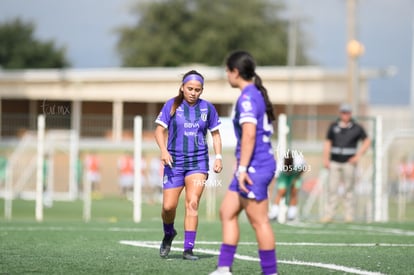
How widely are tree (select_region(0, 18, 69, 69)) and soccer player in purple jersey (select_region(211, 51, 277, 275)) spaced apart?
7394 centimetres

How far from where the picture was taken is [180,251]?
40.0 feet

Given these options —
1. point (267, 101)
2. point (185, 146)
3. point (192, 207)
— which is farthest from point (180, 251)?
point (267, 101)

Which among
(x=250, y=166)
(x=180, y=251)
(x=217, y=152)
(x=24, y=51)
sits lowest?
(x=180, y=251)

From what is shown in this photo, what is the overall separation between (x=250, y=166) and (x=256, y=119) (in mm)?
417

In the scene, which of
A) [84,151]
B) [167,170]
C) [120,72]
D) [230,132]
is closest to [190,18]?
[120,72]

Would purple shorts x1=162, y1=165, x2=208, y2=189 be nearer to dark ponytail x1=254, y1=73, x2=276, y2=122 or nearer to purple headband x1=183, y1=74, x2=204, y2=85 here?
purple headband x1=183, y1=74, x2=204, y2=85

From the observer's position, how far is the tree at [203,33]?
260ft

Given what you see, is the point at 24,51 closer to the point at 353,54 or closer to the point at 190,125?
the point at 353,54

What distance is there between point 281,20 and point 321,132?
1958 inches

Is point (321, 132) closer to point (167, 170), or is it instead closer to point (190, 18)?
point (167, 170)

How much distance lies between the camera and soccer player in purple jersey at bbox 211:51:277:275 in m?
Result: 8.68

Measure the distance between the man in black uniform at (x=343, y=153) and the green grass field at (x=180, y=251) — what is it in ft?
9.52

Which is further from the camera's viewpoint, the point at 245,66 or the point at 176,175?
the point at 176,175

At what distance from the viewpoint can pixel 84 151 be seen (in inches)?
1706
